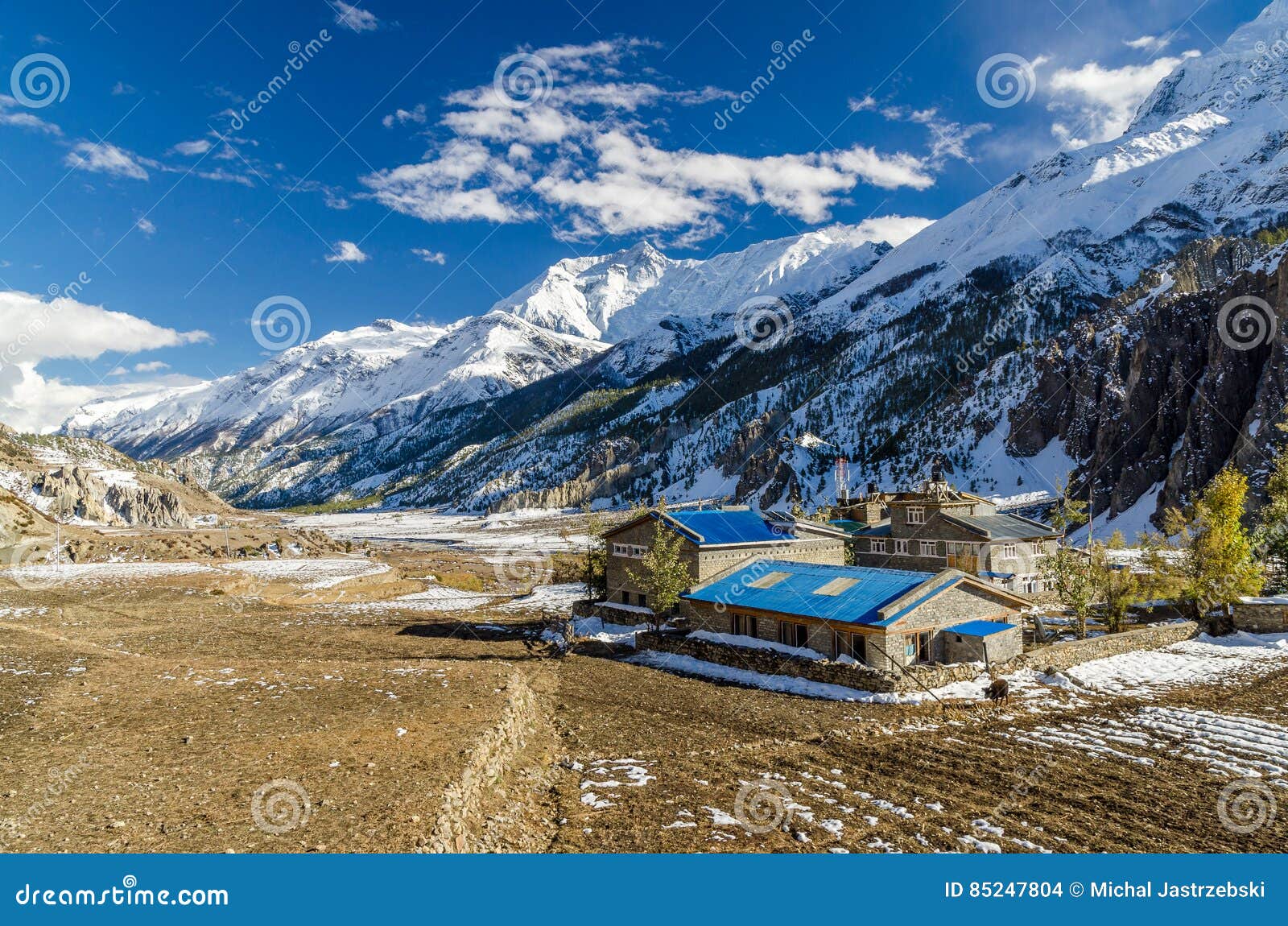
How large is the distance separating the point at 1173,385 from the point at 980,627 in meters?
111

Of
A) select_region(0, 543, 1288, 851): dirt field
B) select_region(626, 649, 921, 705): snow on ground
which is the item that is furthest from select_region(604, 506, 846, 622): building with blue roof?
select_region(0, 543, 1288, 851): dirt field

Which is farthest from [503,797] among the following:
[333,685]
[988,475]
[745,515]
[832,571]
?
[988,475]

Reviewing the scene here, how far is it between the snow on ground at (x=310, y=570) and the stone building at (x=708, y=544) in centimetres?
3085

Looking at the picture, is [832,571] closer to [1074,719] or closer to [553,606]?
[1074,719]

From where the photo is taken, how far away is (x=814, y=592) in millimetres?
36438

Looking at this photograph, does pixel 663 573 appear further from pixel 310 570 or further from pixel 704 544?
pixel 310 570

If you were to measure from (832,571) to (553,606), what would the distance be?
25.4 metres

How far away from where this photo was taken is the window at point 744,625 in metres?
38.1

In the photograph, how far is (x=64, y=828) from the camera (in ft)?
44.4

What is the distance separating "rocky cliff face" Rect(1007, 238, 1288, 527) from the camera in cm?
9806
